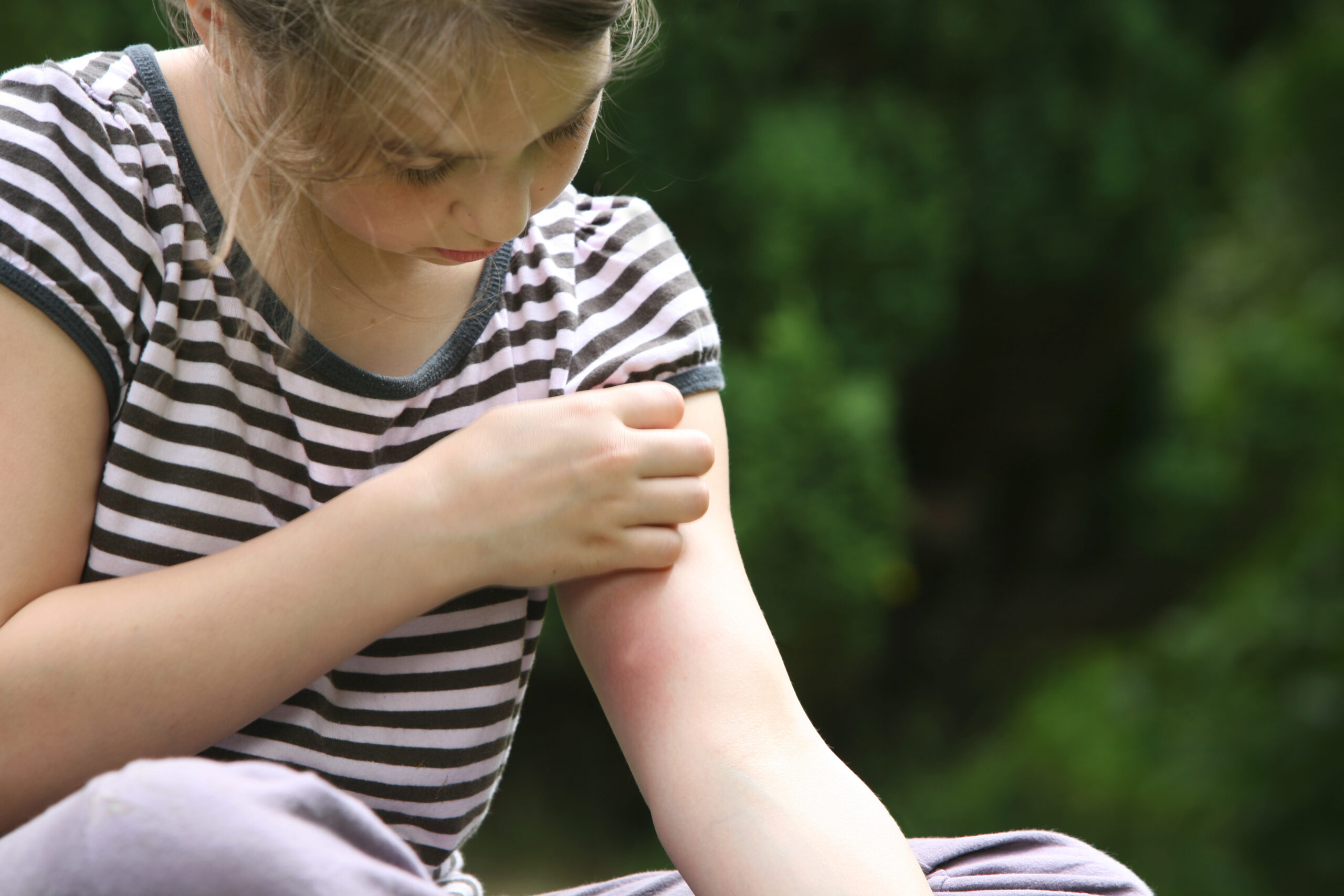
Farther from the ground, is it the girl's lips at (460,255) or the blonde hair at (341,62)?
the blonde hair at (341,62)

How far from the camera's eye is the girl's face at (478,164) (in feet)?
2.47

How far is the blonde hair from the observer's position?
2.40 ft

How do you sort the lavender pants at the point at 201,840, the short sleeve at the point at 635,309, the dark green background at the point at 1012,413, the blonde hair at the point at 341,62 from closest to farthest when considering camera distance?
1. the lavender pants at the point at 201,840
2. the blonde hair at the point at 341,62
3. the short sleeve at the point at 635,309
4. the dark green background at the point at 1012,413

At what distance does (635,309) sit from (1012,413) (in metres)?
2.07

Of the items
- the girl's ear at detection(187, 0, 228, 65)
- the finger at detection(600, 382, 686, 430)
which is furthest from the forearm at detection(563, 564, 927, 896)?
the girl's ear at detection(187, 0, 228, 65)

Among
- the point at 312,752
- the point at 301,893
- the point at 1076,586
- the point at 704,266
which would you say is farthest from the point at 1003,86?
the point at 301,893

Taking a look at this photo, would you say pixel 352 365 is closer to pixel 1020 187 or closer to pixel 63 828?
pixel 63 828

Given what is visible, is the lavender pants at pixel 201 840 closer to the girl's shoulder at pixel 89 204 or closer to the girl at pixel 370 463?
the girl at pixel 370 463

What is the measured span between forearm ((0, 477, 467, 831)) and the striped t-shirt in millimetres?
69

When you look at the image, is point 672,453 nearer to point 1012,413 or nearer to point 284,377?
point 284,377

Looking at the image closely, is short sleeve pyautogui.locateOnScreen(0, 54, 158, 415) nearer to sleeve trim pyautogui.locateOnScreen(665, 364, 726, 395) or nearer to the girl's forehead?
the girl's forehead

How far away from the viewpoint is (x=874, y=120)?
236 cm

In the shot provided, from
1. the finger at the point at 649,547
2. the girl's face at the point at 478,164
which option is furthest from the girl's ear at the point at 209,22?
the finger at the point at 649,547

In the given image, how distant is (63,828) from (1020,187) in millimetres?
2241
